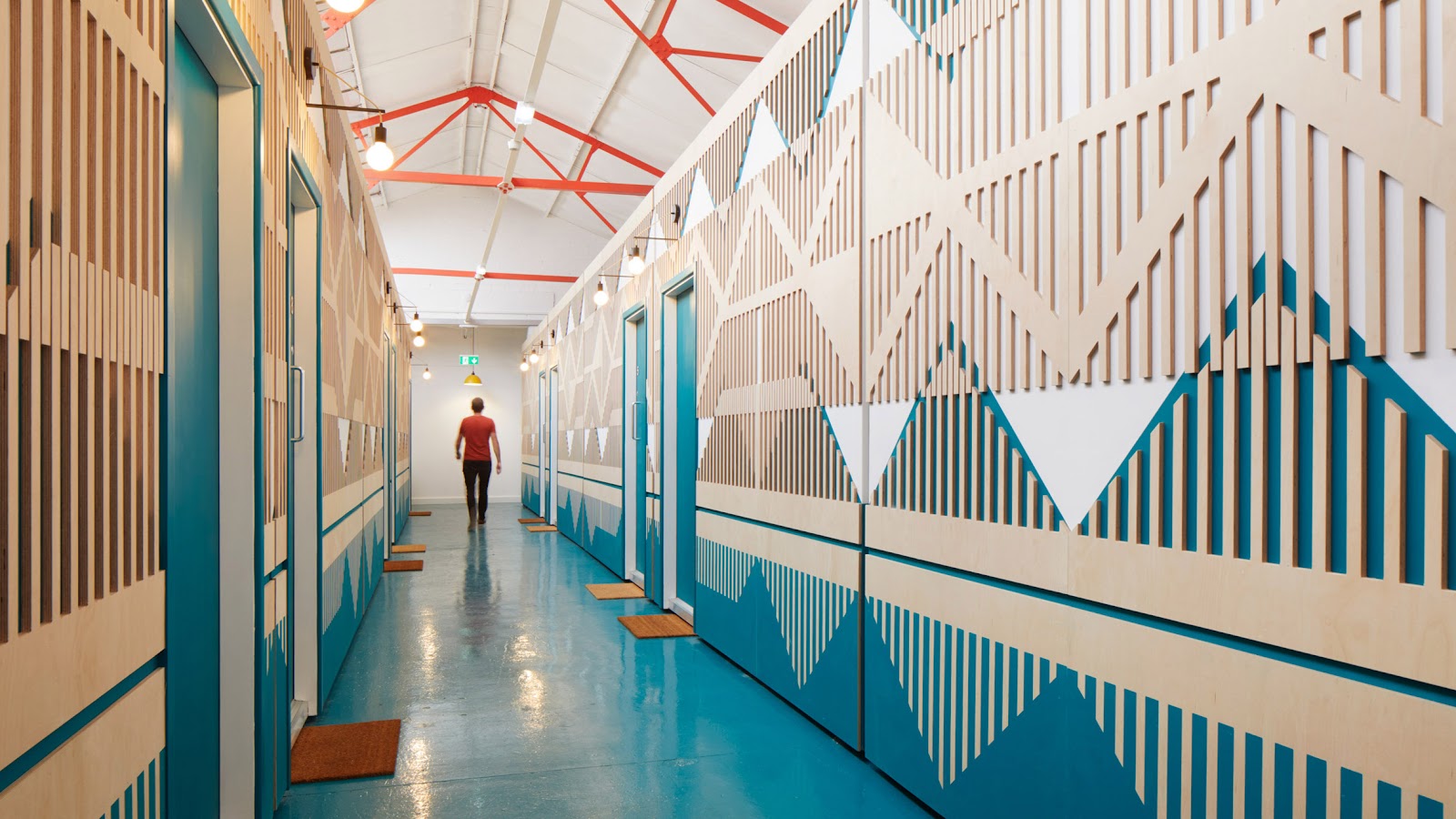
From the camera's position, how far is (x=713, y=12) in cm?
830

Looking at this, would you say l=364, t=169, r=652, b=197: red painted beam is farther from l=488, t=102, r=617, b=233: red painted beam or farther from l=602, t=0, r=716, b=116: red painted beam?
l=602, t=0, r=716, b=116: red painted beam

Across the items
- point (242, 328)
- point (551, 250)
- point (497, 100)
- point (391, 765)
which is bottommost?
point (391, 765)

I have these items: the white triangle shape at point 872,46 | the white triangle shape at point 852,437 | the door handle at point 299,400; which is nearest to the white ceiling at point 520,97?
the white triangle shape at point 872,46

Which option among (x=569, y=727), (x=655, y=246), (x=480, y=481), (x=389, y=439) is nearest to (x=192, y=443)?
(x=569, y=727)

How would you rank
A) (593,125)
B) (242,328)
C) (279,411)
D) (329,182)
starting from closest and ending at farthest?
1. (242,328)
2. (279,411)
3. (329,182)
4. (593,125)

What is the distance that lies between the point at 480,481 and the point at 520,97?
5110 millimetres

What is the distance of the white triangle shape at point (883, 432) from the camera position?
3.40 m

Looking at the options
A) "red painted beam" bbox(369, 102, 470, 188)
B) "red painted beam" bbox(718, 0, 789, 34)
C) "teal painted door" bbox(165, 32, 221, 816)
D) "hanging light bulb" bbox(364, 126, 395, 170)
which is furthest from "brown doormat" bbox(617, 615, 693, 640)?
"red painted beam" bbox(369, 102, 470, 188)

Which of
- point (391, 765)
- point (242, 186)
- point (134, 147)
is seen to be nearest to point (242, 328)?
point (242, 186)

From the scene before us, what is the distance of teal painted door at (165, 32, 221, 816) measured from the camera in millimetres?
2039

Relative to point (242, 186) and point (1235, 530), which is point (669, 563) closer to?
point (242, 186)

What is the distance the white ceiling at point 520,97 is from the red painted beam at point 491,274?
11 centimetres

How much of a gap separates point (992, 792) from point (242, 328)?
2.49 meters

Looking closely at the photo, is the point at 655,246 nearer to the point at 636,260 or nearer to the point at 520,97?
the point at 636,260
